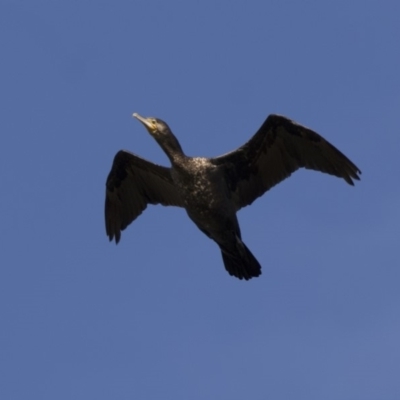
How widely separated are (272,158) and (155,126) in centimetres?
141

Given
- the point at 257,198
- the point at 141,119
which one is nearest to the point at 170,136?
the point at 141,119

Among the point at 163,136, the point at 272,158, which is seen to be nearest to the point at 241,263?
the point at 272,158

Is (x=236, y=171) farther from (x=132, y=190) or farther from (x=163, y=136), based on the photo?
(x=132, y=190)

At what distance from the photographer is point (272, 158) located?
16.1 m

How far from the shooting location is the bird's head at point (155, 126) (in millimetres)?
15664

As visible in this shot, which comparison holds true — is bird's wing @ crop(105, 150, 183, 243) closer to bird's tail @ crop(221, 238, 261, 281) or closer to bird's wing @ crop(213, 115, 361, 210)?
bird's wing @ crop(213, 115, 361, 210)

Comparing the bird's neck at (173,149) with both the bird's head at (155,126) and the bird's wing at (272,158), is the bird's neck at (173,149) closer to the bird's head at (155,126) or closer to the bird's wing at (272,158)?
the bird's head at (155,126)

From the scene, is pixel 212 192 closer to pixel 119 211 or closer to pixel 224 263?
pixel 224 263

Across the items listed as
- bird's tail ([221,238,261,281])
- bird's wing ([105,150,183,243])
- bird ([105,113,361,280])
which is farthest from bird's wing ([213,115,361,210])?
bird's wing ([105,150,183,243])

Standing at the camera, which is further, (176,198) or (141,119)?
(176,198)

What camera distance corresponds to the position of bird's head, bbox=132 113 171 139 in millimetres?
15664

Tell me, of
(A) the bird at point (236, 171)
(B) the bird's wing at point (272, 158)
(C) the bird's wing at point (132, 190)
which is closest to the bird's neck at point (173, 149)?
(A) the bird at point (236, 171)

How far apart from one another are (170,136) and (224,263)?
1.59 meters

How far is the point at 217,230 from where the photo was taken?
51.2 feet
